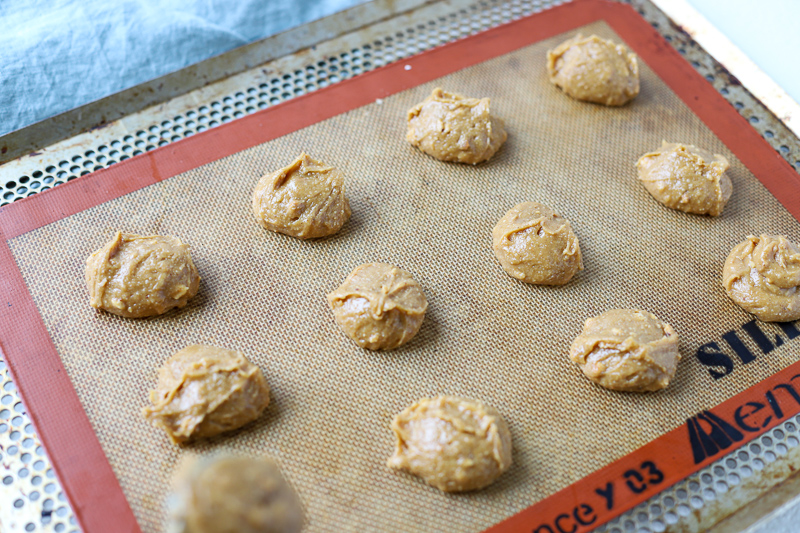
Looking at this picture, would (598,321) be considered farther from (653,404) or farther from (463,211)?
(463,211)

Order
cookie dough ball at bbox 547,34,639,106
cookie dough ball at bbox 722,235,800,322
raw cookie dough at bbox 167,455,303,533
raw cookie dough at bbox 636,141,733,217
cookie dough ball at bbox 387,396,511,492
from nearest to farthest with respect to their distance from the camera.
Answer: raw cookie dough at bbox 167,455,303,533
cookie dough ball at bbox 387,396,511,492
cookie dough ball at bbox 722,235,800,322
raw cookie dough at bbox 636,141,733,217
cookie dough ball at bbox 547,34,639,106

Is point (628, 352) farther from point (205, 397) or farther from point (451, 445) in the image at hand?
point (205, 397)

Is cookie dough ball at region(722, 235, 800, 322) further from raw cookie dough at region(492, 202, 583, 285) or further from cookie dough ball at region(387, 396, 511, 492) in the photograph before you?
cookie dough ball at region(387, 396, 511, 492)

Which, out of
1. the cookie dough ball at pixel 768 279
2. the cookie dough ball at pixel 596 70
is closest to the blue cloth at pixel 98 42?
the cookie dough ball at pixel 596 70

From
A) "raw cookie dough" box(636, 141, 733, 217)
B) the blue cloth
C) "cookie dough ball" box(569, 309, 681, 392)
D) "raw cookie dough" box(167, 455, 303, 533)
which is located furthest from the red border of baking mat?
"raw cookie dough" box(167, 455, 303, 533)

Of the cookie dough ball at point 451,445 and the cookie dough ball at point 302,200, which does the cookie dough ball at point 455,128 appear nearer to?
the cookie dough ball at point 302,200

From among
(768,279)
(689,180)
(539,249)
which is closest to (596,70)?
(689,180)

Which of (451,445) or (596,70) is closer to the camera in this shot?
(451,445)
